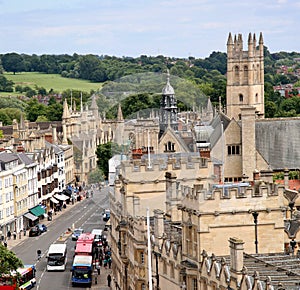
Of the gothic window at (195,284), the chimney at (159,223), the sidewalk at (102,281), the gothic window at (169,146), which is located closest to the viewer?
the gothic window at (195,284)

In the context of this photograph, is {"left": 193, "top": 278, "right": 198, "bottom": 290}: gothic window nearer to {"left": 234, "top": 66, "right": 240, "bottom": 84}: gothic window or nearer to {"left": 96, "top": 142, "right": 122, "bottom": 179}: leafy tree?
{"left": 96, "top": 142, "right": 122, "bottom": 179}: leafy tree

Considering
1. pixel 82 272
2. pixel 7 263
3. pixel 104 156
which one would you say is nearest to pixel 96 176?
pixel 104 156

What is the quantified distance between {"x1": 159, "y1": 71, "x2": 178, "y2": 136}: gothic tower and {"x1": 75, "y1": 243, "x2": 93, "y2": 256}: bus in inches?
668

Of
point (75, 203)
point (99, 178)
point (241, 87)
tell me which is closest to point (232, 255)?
point (75, 203)

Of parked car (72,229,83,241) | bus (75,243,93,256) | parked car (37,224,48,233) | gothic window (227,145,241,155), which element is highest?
gothic window (227,145,241,155)

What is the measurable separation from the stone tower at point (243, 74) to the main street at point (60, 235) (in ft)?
88.5

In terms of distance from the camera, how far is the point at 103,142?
17950 centimetres

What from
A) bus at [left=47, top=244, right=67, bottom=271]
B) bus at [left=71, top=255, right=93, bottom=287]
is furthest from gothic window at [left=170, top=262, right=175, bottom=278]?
bus at [left=47, top=244, right=67, bottom=271]

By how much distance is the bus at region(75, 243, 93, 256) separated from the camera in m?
87.1

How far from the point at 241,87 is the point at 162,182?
3975 inches

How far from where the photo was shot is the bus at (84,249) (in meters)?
87.1

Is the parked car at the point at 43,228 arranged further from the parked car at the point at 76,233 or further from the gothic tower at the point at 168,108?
the gothic tower at the point at 168,108

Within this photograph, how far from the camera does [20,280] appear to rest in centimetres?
7681

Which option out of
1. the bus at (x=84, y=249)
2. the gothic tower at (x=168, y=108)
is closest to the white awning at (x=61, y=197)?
the gothic tower at (x=168, y=108)
